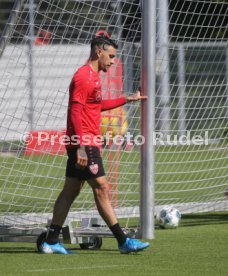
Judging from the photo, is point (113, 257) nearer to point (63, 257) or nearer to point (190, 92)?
point (63, 257)

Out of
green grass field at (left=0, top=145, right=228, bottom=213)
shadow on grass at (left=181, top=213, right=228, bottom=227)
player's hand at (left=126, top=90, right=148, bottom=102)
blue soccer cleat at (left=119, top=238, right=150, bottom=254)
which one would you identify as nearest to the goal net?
green grass field at (left=0, top=145, right=228, bottom=213)

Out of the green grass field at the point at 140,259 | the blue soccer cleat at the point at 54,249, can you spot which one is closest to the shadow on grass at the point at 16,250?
the green grass field at the point at 140,259

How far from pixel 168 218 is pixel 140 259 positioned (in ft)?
7.46

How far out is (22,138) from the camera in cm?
1037

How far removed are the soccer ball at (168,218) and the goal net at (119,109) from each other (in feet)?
1.73

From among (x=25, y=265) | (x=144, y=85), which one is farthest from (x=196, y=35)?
(x=25, y=265)

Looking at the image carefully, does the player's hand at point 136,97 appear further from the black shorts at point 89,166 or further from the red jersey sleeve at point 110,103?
the black shorts at point 89,166

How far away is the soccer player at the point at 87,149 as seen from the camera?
8422mm

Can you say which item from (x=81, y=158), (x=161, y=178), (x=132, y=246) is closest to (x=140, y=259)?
(x=132, y=246)

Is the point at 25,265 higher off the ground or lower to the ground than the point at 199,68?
lower

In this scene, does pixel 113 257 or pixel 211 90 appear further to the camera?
pixel 211 90

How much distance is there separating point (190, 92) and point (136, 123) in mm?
1686

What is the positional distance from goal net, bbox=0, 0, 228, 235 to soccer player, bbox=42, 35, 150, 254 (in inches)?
44.7

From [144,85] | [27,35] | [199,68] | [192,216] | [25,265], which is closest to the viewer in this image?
[25,265]
